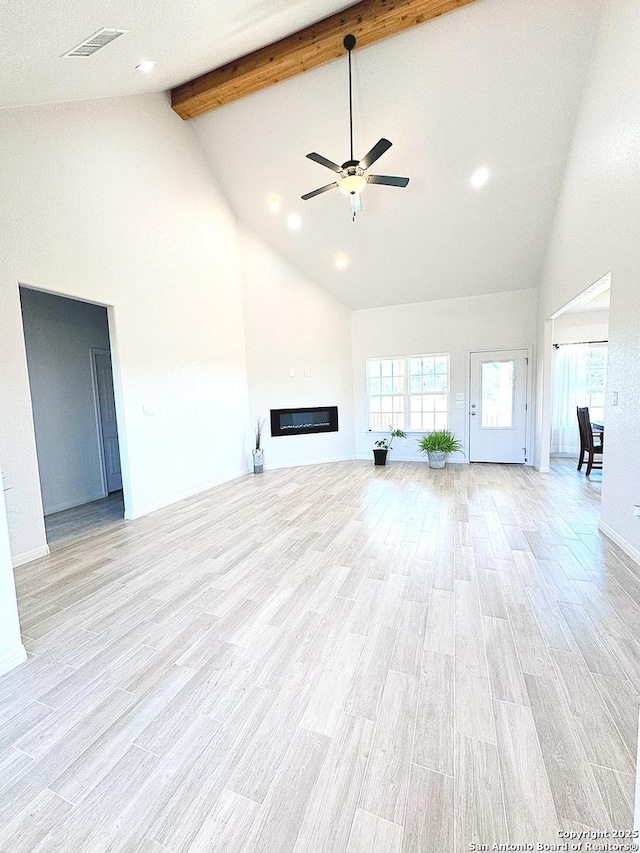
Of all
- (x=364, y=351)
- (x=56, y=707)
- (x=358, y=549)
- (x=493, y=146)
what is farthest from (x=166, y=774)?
(x=364, y=351)

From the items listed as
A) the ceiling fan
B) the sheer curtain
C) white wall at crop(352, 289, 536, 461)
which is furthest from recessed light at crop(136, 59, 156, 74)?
the sheer curtain

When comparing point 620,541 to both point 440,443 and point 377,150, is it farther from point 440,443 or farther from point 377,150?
point 377,150

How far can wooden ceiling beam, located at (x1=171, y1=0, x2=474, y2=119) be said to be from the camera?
3107mm

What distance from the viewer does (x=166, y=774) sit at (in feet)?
4.02

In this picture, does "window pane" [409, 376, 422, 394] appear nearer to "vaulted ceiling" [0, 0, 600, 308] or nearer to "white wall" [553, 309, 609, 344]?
"vaulted ceiling" [0, 0, 600, 308]

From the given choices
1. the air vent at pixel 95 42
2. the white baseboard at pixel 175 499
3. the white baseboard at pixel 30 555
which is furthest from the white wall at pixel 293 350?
the air vent at pixel 95 42

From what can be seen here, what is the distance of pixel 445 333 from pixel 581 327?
2.49 metres

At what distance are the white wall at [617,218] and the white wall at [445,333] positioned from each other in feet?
8.11

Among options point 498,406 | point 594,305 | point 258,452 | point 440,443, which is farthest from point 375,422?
point 594,305

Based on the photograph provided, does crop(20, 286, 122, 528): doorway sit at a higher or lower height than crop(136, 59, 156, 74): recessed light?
lower

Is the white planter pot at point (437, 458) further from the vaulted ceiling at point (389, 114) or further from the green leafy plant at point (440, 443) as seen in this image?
the vaulted ceiling at point (389, 114)

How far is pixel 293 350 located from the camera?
6.32 meters

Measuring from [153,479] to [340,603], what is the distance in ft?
9.65

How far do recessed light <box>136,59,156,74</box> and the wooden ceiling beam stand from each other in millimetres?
1365
